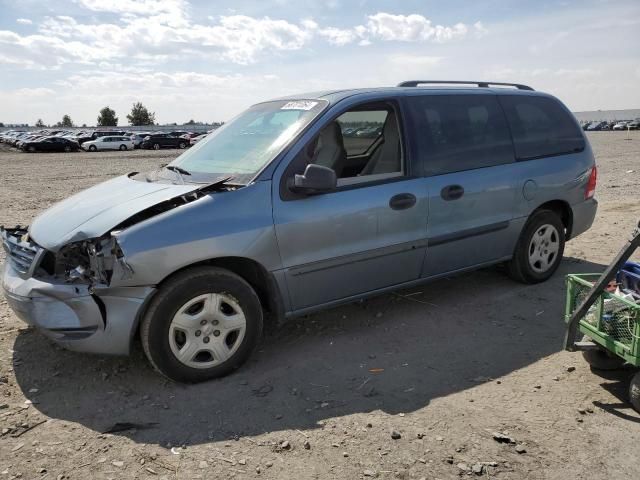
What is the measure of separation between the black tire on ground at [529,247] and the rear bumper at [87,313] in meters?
3.59

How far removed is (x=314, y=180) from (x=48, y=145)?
4228 cm

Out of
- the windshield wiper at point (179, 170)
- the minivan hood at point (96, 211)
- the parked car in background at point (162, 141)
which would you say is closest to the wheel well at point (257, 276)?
the minivan hood at point (96, 211)

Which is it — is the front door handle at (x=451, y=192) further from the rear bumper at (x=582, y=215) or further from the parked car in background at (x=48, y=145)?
the parked car in background at (x=48, y=145)

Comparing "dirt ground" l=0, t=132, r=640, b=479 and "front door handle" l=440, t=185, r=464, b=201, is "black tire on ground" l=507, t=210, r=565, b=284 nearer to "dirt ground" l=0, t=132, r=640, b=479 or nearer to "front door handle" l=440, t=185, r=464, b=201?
Answer: "dirt ground" l=0, t=132, r=640, b=479

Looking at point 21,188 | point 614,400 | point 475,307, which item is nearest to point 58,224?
point 475,307

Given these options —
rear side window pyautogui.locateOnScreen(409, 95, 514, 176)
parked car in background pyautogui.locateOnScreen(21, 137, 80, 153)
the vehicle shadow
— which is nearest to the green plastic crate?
the vehicle shadow

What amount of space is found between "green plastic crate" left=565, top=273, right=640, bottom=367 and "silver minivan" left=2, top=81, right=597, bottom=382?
1181 mm

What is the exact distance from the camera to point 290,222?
3.76 metres

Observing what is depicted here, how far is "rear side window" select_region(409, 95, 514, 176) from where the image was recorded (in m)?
4.53

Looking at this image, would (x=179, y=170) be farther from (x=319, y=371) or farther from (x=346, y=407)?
(x=346, y=407)

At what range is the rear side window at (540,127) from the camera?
17.0 ft

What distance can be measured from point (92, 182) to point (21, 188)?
6.61 ft

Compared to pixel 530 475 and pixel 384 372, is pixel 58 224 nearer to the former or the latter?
pixel 384 372

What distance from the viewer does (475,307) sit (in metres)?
5.00
